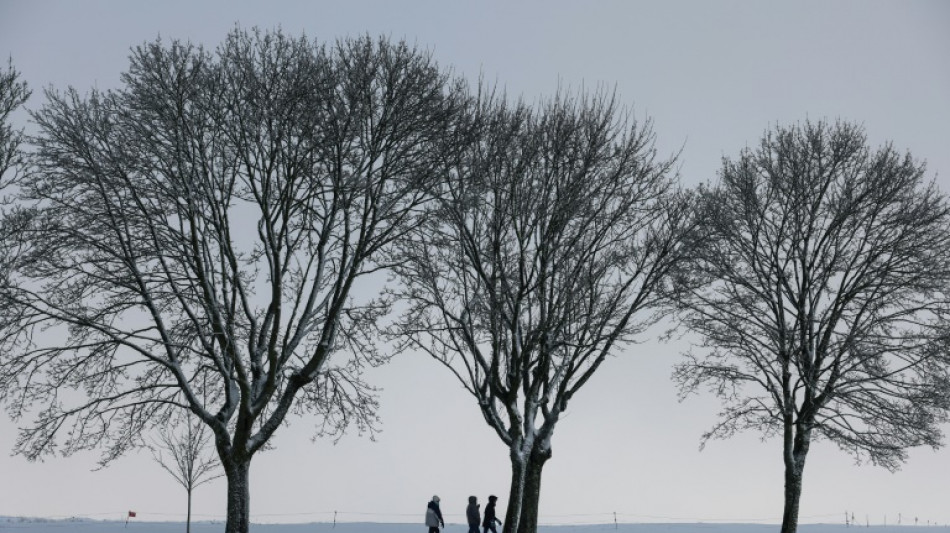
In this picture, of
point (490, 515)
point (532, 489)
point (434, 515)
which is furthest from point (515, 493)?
point (434, 515)

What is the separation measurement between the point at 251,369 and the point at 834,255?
49.2 ft

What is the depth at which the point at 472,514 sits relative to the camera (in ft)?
77.8

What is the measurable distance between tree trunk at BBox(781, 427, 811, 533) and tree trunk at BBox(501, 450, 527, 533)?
7443 mm

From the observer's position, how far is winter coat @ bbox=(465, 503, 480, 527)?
77.6 feet

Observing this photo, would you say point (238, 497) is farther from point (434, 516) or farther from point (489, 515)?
point (489, 515)

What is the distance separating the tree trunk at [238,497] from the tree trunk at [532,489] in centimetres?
619

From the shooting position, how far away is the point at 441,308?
2139 centimetres

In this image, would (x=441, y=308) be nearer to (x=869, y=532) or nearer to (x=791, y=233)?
(x=791, y=233)

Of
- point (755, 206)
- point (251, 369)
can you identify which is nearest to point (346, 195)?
point (251, 369)

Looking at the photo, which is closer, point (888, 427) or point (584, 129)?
point (584, 129)

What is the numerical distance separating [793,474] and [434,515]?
924 centimetres

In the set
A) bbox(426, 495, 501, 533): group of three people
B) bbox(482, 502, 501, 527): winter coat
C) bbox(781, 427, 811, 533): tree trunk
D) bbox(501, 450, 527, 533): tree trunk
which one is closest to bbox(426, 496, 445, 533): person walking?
bbox(426, 495, 501, 533): group of three people

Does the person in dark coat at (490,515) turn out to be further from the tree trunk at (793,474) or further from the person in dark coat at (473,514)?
the tree trunk at (793,474)

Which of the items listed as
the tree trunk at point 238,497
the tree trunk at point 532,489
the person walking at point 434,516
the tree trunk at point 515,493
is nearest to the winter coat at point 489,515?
the person walking at point 434,516
